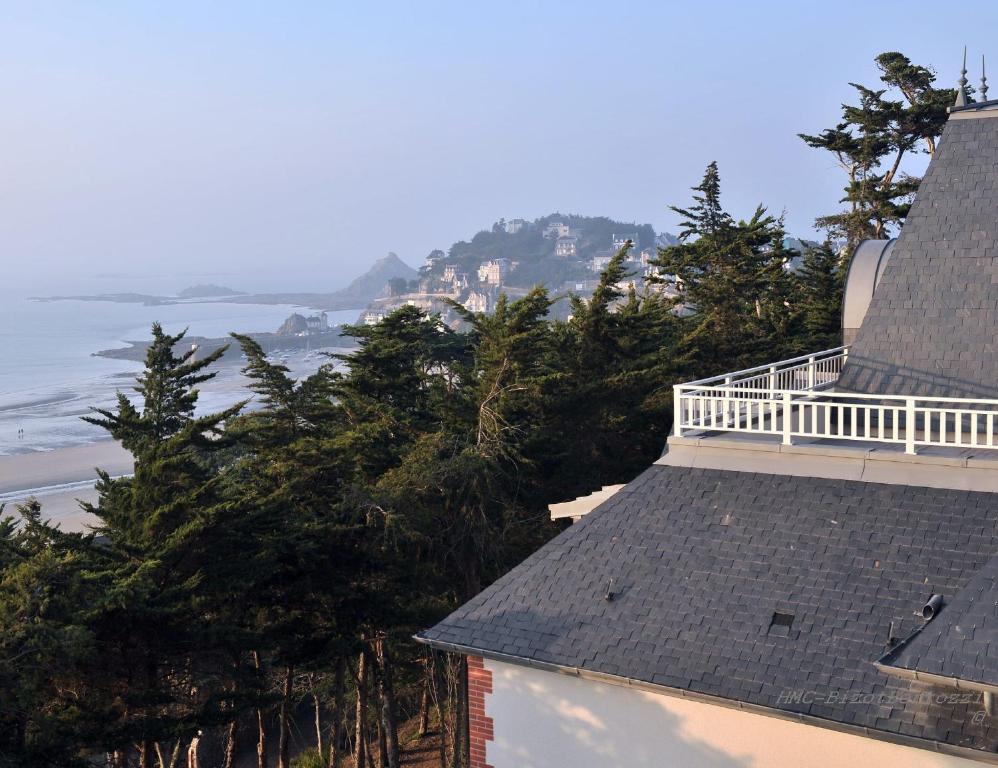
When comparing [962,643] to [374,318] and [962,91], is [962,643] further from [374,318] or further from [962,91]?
[374,318]

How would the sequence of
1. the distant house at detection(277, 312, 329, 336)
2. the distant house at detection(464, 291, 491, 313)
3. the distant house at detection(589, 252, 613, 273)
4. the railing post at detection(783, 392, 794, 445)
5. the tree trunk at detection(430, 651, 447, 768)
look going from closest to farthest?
the railing post at detection(783, 392, 794, 445)
the tree trunk at detection(430, 651, 447, 768)
the distant house at detection(277, 312, 329, 336)
the distant house at detection(464, 291, 491, 313)
the distant house at detection(589, 252, 613, 273)

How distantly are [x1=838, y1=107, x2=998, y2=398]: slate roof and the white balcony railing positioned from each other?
0.37 m

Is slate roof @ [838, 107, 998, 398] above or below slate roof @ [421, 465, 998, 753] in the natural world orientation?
above

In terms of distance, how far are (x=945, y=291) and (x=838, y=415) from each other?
2.14 m

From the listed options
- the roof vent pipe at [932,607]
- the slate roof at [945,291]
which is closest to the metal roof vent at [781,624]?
the roof vent pipe at [932,607]

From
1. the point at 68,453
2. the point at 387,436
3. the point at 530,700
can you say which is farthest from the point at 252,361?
the point at 68,453

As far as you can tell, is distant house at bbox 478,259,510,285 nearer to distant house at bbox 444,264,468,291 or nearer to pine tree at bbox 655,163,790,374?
distant house at bbox 444,264,468,291

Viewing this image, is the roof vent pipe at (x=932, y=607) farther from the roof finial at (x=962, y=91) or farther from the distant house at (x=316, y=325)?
the distant house at (x=316, y=325)

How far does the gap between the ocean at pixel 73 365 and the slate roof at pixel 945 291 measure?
49.5 meters

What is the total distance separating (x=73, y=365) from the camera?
285 feet

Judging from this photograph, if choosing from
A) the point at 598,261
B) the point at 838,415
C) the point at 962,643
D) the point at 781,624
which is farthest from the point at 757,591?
the point at 598,261

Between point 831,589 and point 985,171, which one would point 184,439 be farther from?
point 985,171

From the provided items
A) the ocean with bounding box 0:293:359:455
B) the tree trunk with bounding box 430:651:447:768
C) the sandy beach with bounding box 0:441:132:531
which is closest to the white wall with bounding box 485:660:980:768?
the tree trunk with bounding box 430:651:447:768

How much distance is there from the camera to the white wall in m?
7.54
